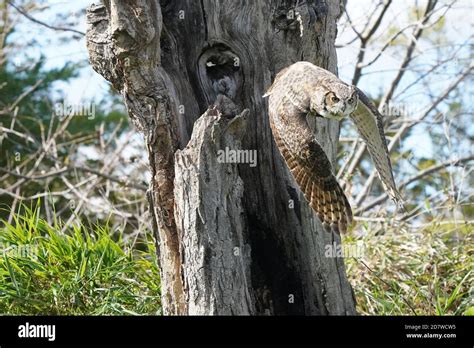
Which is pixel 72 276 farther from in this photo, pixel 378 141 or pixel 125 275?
pixel 378 141

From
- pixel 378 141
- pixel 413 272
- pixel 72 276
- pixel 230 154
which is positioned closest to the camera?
pixel 230 154

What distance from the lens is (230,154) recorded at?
4.39m

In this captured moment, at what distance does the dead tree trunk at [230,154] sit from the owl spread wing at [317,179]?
34 centimetres

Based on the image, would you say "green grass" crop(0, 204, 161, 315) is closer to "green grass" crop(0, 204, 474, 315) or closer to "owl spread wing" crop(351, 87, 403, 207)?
"green grass" crop(0, 204, 474, 315)

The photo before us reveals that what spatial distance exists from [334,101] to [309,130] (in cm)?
20

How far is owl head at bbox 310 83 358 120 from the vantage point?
13.7ft

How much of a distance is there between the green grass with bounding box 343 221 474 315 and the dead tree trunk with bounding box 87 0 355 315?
0.97 m

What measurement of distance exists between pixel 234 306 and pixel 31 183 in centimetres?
629

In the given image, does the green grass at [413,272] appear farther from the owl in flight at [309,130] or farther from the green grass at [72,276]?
the green grass at [72,276]

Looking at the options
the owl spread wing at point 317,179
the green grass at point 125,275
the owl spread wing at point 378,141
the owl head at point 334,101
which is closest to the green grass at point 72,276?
the green grass at point 125,275

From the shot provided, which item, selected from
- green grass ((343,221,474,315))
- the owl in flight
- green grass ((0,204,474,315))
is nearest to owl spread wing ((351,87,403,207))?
the owl in flight

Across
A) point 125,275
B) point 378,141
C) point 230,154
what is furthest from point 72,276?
point 378,141
